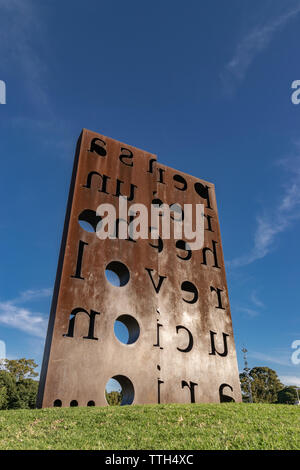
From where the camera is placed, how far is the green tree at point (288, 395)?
44.7m

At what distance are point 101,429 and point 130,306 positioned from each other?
4.38 metres

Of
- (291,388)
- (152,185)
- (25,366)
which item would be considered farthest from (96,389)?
(291,388)

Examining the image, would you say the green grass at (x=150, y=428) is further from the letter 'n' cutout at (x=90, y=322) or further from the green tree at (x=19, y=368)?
the green tree at (x=19, y=368)

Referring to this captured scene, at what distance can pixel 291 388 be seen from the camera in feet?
152

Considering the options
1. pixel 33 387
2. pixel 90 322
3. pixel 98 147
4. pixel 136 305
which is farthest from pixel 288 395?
pixel 98 147

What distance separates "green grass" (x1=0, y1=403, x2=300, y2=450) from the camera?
4.78 metres

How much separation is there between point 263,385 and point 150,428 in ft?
160

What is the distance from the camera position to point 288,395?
4528cm

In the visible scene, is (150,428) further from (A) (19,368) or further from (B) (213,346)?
(A) (19,368)

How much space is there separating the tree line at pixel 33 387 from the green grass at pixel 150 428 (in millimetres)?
15750

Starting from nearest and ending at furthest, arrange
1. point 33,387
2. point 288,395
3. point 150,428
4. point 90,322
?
point 150,428
point 90,322
point 33,387
point 288,395

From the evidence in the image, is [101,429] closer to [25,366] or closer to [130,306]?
[130,306]

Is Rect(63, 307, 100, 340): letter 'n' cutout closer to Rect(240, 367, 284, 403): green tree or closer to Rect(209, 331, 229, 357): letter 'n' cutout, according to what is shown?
Rect(209, 331, 229, 357): letter 'n' cutout

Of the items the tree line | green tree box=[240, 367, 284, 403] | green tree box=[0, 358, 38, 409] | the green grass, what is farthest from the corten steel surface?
green tree box=[240, 367, 284, 403]
